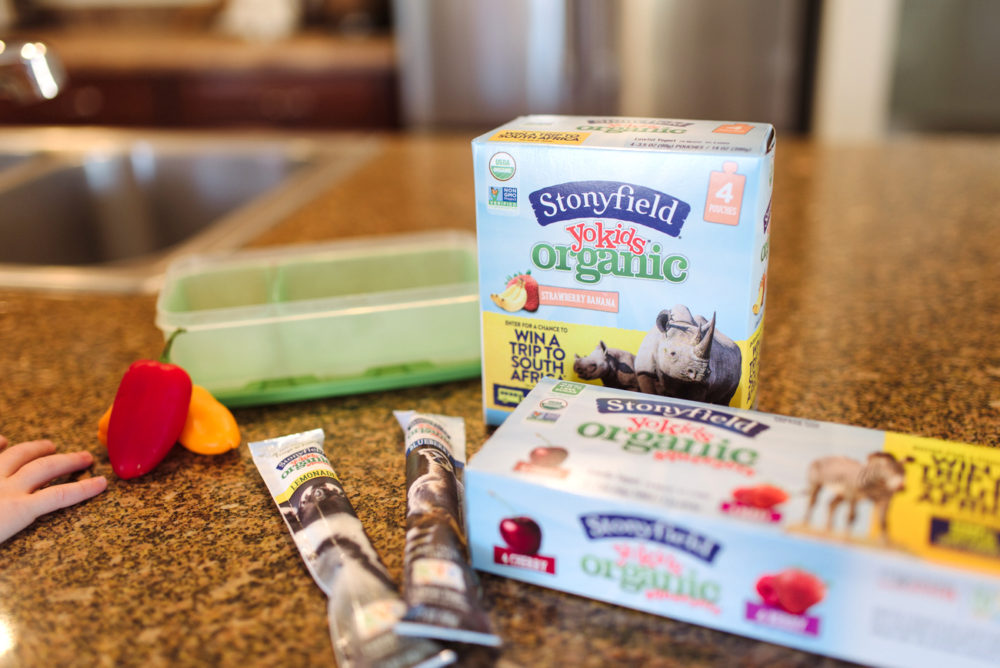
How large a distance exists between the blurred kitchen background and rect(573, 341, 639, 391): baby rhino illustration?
7.43ft

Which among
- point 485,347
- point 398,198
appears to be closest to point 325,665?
point 485,347

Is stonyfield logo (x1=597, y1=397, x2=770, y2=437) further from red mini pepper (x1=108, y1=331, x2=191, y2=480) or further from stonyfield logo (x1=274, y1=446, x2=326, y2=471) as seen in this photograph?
red mini pepper (x1=108, y1=331, x2=191, y2=480)

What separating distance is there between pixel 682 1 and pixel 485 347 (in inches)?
91.4

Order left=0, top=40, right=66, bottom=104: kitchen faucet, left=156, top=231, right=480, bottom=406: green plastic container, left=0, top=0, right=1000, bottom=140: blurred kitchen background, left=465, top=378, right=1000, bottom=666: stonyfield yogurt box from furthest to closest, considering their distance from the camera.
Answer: left=0, top=0, right=1000, bottom=140: blurred kitchen background → left=0, top=40, right=66, bottom=104: kitchen faucet → left=156, top=231, right=480, bottom=406: green plastic container → left=465, top=378, right=1000, bottom=666: stonyfield yogurt box

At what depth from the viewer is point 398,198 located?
1420 millimetres

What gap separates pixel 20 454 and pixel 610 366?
0.49m

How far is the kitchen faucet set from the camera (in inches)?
40.4

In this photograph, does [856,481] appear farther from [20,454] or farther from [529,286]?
[20,454]

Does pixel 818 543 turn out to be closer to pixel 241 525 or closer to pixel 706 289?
pixel 706 289

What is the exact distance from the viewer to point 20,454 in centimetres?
67

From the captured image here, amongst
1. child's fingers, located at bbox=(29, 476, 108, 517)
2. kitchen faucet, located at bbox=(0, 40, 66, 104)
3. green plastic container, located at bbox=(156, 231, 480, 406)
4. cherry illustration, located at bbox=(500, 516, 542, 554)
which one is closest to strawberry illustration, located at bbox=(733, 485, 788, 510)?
cherry illustration, located at bbox=(500, 516, 542, 554)

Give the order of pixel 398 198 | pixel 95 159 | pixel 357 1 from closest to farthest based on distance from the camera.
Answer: pixel 398 198 < pixel 95 159 < pixel 357 1

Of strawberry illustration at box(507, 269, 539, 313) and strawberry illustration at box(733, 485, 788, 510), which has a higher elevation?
strawberry illustration at box(507, 269, 539, 313)

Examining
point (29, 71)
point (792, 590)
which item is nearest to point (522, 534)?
point (792, 590)
